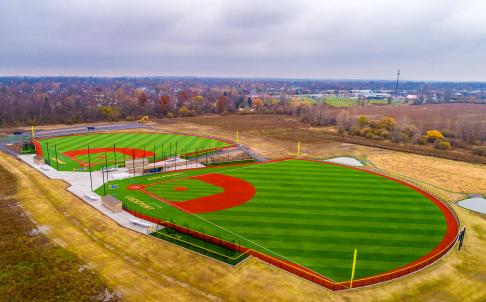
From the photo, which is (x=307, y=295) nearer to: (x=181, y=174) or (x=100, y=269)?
(x=100, y=269)

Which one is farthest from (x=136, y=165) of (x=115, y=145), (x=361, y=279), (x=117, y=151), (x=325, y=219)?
(x=361, y=279)

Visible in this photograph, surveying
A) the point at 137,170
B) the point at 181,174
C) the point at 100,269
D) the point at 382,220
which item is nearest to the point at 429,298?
the point at 382,220

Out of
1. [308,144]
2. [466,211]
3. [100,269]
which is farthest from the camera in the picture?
[308,144]

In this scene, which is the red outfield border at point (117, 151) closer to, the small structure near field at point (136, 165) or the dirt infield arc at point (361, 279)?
the small structure near field at point (136, 165)

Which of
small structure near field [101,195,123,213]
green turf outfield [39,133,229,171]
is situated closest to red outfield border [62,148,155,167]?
green turf outfield [39,133,229,171]

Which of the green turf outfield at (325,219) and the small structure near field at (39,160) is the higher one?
the small structure near field at (39,160)

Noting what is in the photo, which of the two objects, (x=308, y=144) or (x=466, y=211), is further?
(x=308, y=144)

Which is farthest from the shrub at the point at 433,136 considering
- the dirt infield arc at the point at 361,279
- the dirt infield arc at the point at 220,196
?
the dirt infield arc at the point at 220,196

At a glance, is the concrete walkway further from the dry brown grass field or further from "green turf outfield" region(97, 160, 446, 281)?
"green turf outfield" region(97, 160, 446, 281)
